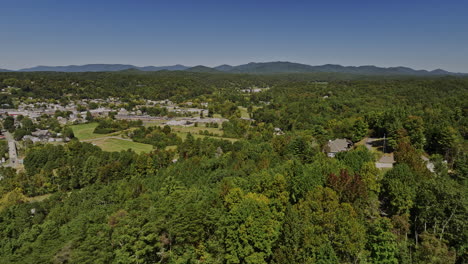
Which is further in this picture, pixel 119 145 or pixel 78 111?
pixel 78 111

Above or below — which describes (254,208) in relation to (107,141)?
above

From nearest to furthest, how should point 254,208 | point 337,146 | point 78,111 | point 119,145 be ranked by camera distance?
point 254,208, point 337,146, point 119,145, point 78,111

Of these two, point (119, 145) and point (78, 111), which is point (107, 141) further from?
point (78, 111)

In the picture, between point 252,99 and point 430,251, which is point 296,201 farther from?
point 252,99

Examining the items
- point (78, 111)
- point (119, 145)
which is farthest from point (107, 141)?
point (78, 111)

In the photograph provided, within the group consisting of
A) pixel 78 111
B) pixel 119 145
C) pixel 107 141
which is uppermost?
pixel 78 111

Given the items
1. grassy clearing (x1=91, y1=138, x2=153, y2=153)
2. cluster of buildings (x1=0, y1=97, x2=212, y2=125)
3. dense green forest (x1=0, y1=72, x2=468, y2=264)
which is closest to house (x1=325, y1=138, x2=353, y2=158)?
dense green forest (x1=0, y1=72, x2=468, y2=264)

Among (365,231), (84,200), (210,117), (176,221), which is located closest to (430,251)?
(365,231)

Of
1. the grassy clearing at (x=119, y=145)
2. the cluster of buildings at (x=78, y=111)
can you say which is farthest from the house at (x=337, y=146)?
the cluster of buildings at (x=78, y=111)
